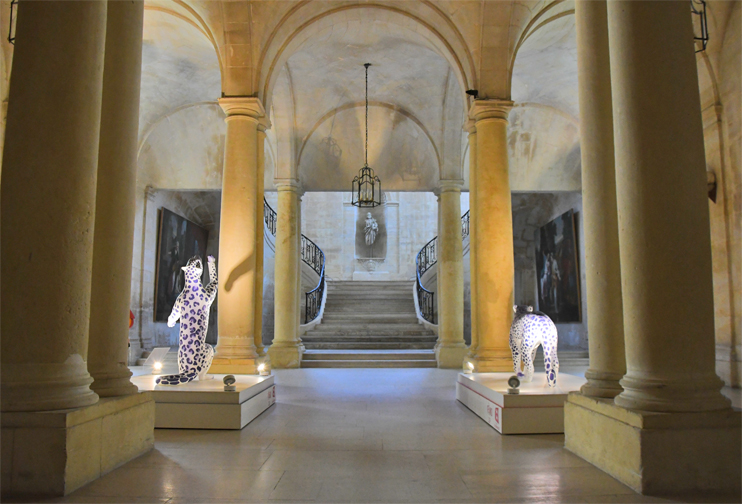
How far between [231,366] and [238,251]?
5.07ft

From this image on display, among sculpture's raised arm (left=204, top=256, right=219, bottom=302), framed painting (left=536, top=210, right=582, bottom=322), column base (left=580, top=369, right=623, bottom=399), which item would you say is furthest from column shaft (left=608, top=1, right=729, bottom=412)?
framed painting (left=536, top=210, right=582, bottom=322)

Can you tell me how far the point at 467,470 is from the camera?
3.51m

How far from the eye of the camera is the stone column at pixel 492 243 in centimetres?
729

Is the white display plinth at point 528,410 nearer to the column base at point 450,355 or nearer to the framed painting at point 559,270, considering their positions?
the column base at point 450,355

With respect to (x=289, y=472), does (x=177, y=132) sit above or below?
above

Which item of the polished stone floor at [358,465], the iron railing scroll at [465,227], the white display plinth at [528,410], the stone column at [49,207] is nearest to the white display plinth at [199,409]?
the polished stone floor at [358,465]

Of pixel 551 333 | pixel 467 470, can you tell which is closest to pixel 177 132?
pixel 551 333

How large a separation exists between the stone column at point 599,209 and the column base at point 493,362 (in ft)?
10.1

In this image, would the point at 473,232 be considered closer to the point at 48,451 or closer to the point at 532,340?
the point at 532,340

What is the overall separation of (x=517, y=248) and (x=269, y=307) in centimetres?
878

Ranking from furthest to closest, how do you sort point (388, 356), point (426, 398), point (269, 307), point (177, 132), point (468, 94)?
1. point (269, 307)
2. point (177, 132)
3. point (388, 356)
4. point (468, 94)
5. point (426, 398)

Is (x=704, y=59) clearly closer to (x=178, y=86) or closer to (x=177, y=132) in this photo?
(x=178, y=86)

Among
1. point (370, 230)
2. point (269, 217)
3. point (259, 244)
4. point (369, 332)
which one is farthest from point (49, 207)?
point (370, 230)

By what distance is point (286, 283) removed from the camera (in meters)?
11.6
